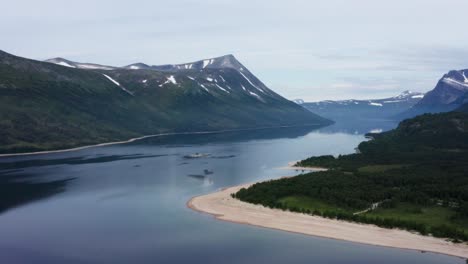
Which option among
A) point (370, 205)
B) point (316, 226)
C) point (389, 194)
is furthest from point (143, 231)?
point (389, 194)

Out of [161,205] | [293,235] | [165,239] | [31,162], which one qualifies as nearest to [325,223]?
[293,235]

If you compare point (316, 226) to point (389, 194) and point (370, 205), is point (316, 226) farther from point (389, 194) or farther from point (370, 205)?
point (389, 194)

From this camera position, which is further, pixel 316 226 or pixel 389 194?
pixel 389 194

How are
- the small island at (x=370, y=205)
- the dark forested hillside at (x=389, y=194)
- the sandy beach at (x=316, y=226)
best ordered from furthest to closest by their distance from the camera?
the dark forested hillside at (x=389, y=194), the small island at (x=370, y=205), the sandy beach at (x=316, y=226)

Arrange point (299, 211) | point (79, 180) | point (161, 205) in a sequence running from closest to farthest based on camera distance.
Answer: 1. point (299, 211)
2. point (161, 205)
3. point (79, 180)

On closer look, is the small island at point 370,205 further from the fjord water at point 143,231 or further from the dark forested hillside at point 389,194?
the fjord water at point 143,231

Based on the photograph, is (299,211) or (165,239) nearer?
(165,239)

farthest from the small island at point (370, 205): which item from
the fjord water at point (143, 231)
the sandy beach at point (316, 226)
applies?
the fjord water at point (143, 231)

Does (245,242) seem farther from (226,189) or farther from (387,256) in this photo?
(226,189)
